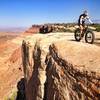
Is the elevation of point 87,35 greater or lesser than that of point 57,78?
greater

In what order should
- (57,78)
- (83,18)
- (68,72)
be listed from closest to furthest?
(68,72)
(57,78)
(83,18)

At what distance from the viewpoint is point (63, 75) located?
532 inches

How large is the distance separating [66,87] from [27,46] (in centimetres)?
1056

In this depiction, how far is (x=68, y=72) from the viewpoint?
43.0 ft

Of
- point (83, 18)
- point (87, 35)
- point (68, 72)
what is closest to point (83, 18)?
point (83, 18)

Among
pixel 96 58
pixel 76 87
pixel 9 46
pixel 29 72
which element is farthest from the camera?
pixel 9 46

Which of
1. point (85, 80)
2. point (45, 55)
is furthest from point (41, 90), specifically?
point (85, 80)

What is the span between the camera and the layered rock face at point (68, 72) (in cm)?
1138

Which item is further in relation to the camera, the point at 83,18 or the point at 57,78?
the point at 83,18

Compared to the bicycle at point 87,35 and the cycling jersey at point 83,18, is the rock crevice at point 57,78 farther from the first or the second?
the cycling jersey at point 83,18

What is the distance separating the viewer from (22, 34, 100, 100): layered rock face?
11383 mm

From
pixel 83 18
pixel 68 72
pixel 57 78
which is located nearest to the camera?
pixel 68 72

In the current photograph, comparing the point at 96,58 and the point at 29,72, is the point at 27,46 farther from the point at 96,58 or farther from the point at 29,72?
the point at 96,58

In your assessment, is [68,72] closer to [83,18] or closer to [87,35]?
[87,35]
